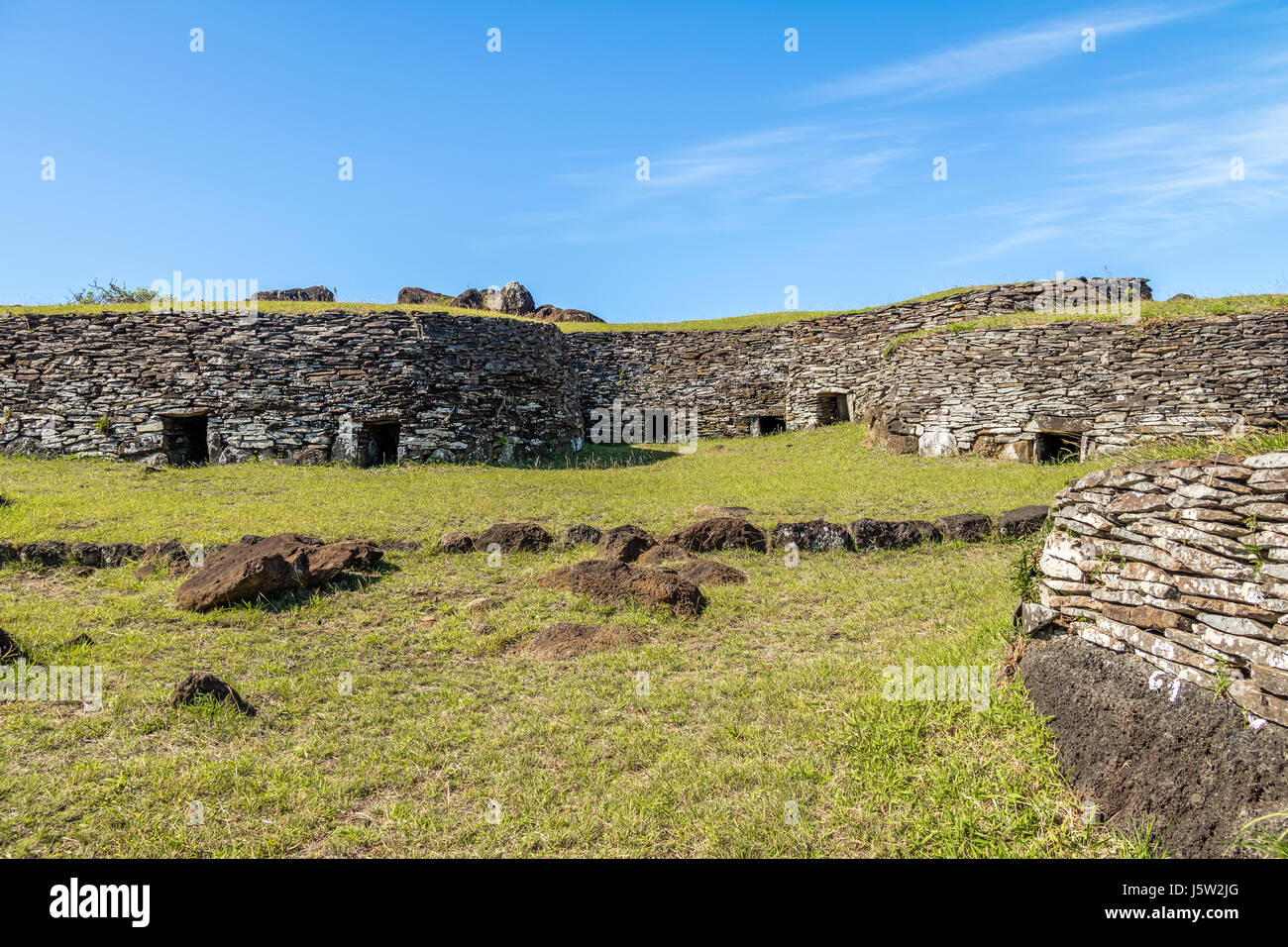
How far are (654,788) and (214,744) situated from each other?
3.45m

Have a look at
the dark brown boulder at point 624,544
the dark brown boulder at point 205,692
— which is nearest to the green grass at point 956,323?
the dark brown boulder at point 624,544

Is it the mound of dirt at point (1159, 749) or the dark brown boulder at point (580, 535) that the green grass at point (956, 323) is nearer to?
the dark brown boulder at point (580, 535)

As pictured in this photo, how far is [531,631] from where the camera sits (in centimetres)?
796

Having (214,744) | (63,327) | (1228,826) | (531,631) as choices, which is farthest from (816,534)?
(63,327)

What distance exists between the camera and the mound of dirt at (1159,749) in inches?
149

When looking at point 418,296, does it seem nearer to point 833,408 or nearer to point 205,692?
point 833,408

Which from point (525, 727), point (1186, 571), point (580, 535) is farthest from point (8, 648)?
point (1186, 571)

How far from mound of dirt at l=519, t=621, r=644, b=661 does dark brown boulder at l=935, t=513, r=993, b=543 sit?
19.0 feet

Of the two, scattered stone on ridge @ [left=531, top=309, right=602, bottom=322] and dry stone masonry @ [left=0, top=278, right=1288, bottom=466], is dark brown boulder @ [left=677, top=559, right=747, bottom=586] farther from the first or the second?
scattered stone on ridge @ [left=531, top=309, right=602, bottom=322]

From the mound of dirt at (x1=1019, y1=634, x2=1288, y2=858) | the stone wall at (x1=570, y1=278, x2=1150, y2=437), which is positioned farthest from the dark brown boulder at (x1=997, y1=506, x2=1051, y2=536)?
the stone wall at (x1=570, y1=278, x2=1150, y2=437)

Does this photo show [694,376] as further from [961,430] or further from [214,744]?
[214,744]

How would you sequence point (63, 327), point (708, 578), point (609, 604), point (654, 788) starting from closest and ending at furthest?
point (654, 788), point (609, 604), point (708, 578), point (63, 327)

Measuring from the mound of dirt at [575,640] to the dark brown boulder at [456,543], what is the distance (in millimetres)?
3522

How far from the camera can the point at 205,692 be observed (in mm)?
6047
